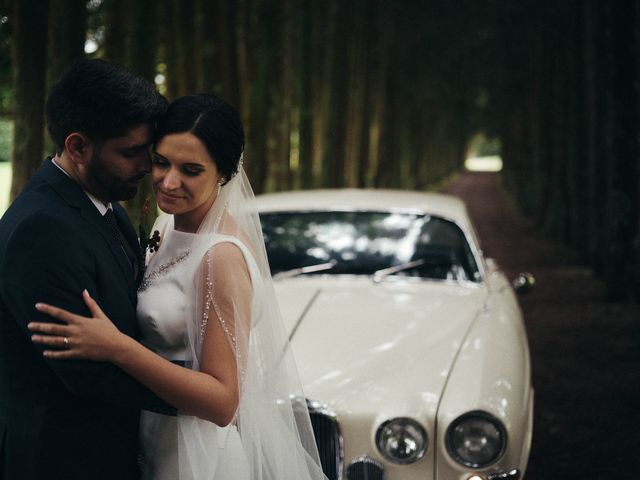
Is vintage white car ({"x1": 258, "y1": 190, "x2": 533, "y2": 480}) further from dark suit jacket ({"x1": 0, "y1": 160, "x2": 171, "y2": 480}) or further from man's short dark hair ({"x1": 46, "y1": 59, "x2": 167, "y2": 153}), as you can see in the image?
man's short dark hair ({"x1": 46, "y1": 59, "x2": 167, "y2": 153})

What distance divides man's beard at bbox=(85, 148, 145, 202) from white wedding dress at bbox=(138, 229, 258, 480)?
0.27m

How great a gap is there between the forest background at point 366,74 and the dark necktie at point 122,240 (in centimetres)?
311

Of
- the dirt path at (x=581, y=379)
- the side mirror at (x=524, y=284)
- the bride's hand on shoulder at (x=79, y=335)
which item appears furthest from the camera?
the dirt path at (x=581, y=379)

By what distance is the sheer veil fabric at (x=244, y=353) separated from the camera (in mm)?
2389

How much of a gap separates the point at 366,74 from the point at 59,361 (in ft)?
69.8

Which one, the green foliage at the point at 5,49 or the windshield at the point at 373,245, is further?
the green foliage at the point at 5,49

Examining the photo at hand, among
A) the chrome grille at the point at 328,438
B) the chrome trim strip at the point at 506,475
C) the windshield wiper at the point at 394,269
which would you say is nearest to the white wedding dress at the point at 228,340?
the chrome grille at the point at 328,438

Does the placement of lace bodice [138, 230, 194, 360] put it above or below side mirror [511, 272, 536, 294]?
above

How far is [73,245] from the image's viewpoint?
214cm

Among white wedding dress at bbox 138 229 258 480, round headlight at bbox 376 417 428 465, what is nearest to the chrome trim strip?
round headlight at bbox 376 417 428 465

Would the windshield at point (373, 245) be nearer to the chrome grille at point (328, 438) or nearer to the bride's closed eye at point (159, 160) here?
the chrome grille at point (328, 438)

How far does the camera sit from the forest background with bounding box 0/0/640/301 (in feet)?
21.7

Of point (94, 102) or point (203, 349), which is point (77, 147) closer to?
point (94, 102)

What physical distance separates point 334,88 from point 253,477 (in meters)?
16.1
